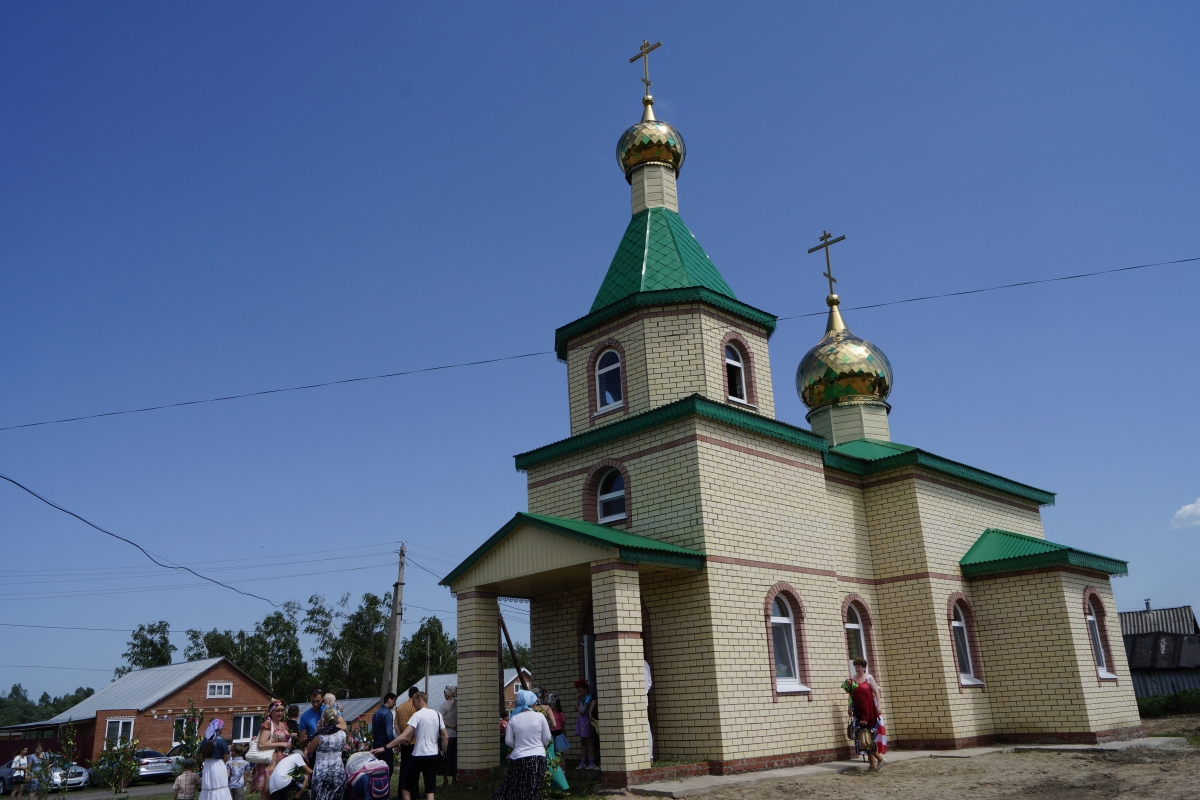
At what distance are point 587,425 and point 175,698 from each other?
100 feet

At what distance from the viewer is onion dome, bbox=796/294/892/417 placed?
1858 cm

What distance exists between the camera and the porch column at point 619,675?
10336mm

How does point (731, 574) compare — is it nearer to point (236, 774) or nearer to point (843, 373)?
point (236, 774)

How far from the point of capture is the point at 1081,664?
1424 centimetres

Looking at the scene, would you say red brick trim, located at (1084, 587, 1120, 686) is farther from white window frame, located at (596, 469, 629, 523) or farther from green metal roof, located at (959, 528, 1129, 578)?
white window frame, located at (596, 469, 629, 523)

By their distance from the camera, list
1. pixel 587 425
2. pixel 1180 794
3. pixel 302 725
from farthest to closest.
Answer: pixel 587 425
pixel 302 725
pixel 1180 794

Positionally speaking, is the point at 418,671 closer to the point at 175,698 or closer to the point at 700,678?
the point at 175,698

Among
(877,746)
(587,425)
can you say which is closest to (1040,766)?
(877,746)

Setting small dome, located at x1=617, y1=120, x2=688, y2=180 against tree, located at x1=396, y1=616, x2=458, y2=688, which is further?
tree, located at x1=396, y1=616, x2=458, y2=688

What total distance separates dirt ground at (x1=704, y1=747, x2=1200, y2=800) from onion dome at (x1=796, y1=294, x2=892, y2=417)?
25.4ft

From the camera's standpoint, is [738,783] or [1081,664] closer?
[738,783]

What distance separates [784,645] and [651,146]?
28.8ft

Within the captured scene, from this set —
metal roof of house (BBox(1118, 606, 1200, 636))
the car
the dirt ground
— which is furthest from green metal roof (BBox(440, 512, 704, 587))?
metal roof of house (BBox(1118, 606, 1200, 636))

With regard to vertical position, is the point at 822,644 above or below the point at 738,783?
above
